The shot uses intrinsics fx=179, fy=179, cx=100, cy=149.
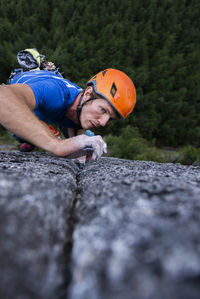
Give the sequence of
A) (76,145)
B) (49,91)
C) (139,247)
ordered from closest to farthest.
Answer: (139,247) < (76,145) < (49,91)

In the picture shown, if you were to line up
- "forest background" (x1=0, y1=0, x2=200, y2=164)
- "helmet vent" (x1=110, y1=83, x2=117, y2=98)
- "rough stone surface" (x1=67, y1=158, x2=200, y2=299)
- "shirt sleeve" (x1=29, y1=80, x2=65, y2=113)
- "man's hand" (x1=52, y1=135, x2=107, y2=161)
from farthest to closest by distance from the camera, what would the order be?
"forest background" (x1=0, y1=0, x2=200, y2=164) → "helmet vent" (x1=110, y1=83, x2=117, y2=98) → "shirt sleeve" (x1=29, y1=80, x2=65, y2=113) → "man's hand" (x1=52, y1=135, x2=107, y2=161) → "rough stone surface" (x1=67, y1=158, x2=200, y2=299)

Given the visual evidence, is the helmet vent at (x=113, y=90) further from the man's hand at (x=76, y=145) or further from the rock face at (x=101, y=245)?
the rock face at (x=101, y=245)

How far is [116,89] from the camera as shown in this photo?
1.06 meters

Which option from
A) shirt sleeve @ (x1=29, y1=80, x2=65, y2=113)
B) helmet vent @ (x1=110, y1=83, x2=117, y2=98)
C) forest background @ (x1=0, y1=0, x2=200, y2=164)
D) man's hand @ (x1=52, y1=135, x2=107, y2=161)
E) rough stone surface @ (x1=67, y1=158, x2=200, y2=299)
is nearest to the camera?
rough stone surface @ (x1=67, y1=158, x2=200, y2=299)

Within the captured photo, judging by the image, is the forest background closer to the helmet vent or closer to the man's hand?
the helmet vent

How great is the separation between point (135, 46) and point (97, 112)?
475 centimetres

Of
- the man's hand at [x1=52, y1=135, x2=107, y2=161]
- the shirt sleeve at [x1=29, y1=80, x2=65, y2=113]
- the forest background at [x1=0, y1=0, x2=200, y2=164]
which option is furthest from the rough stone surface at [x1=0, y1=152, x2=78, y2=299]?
the forest background at [x1=0, y1=0, x2=200, y2=164]

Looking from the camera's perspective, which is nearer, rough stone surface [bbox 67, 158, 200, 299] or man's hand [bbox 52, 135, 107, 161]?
rough stone surface [bbox 67, 158, 200, 299]

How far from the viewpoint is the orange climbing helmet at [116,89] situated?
105 cm

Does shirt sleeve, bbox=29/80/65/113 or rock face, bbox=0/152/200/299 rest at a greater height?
shirt sleeve, bbox=29/80/65/113

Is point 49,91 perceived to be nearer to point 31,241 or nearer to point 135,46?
point 31,241

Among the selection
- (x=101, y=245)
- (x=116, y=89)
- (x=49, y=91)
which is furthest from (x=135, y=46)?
(x=101, y=245)

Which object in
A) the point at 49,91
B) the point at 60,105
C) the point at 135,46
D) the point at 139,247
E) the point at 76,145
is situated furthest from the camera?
the point at 135,46

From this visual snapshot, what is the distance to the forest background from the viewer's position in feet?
12.4
